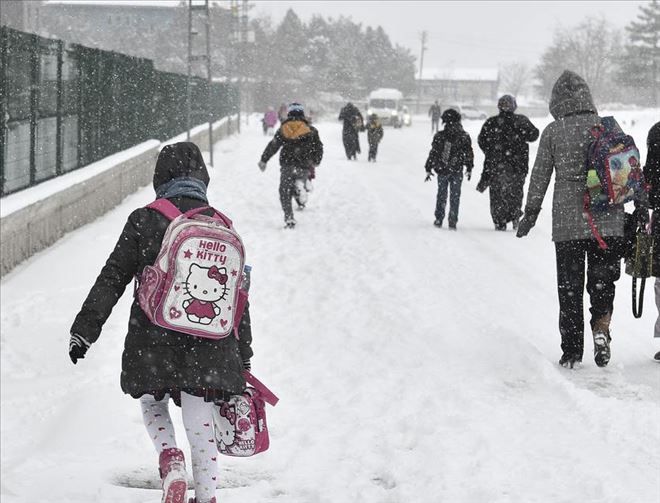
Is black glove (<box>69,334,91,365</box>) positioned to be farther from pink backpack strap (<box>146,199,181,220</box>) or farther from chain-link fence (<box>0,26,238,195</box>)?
chain-link fence (<box>0,26,238,195</box>)

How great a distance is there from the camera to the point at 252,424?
4.15 m

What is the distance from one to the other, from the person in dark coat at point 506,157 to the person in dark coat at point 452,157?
1.05 ft

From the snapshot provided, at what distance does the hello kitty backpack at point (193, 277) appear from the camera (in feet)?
12.5

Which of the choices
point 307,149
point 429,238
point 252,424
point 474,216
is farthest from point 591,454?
point 474,216

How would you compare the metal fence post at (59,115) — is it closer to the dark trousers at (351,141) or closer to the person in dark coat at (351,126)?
the person in dark coat at (351,126)

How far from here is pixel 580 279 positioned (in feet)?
22.3

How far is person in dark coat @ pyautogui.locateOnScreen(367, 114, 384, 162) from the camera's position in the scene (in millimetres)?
28859

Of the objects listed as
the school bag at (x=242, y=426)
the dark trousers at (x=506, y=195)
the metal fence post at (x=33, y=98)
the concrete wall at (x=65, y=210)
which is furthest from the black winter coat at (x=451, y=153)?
the school bag at (x=242, y=426)

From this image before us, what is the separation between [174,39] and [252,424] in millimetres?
89557

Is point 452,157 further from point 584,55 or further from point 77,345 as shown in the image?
point 584,55

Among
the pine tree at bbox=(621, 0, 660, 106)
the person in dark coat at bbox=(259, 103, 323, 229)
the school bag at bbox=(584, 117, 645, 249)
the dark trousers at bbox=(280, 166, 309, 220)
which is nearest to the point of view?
the school bag at bbox=(584, 117, 645, 249)

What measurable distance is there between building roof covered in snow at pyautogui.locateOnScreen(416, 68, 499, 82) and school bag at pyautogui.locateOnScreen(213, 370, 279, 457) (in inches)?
6583

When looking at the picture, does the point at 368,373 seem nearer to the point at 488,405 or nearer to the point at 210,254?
the point at 488,405

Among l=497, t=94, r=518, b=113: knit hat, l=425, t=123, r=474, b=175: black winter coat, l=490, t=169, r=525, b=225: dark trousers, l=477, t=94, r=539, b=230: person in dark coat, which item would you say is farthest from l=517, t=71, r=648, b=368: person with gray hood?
l=425, t=123, r=474, b=175: black winter coat
